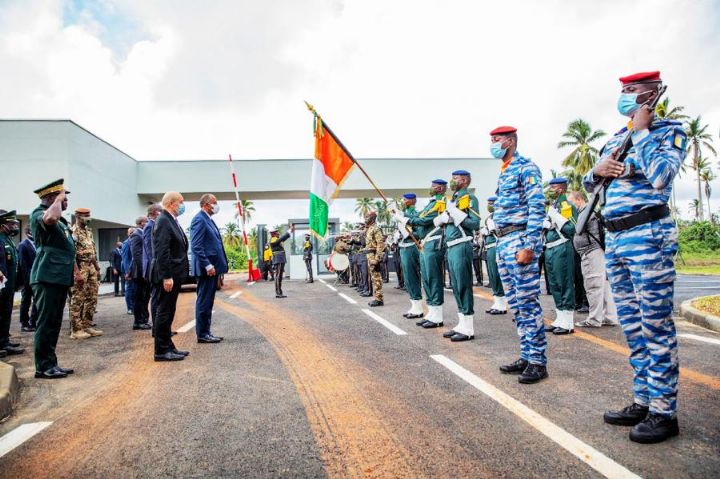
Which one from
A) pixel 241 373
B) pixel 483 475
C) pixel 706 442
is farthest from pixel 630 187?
pixel 241 373

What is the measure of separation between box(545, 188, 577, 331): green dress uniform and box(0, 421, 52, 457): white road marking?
19.9 ft

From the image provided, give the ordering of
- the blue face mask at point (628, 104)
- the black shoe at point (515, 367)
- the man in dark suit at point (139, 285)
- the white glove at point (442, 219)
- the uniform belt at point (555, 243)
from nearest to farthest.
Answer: the blue face mask at point (628, 104)
the black shoe at point (515, 367)
the white glove at point (442, 219)
the uniform belt at point (555, 243)
the man in dark suit at point (139, 285)

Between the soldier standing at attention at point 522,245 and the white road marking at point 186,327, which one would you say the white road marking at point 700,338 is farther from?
the white road marking at point 186,327

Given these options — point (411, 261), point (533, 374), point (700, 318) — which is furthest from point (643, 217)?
point (411, 261)

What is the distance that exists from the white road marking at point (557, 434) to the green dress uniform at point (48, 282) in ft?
14.1

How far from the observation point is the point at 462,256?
251 inches

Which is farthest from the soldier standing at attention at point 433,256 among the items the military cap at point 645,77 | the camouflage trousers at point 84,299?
the camouflage trousers at point 84,299

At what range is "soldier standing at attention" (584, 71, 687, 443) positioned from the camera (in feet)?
9.47

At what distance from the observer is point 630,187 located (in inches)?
123

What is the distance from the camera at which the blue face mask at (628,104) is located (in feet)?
10.2

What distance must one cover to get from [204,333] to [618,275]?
5424 millimetres

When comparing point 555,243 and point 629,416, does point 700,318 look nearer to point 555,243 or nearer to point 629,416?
point 555,243

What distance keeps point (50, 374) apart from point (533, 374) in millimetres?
4886

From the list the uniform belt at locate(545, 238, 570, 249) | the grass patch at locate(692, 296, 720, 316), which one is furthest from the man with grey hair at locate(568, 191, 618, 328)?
the grass patch at locate(692, 296, 720, 316)
